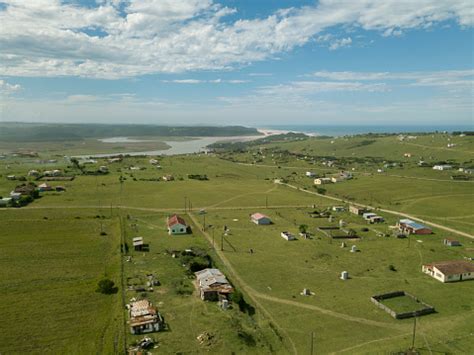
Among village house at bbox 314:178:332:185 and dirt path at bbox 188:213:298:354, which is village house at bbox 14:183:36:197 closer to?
dirt path at bbox 188:213:298:354

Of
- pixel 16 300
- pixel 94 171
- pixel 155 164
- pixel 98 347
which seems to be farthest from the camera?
pixel 155 164

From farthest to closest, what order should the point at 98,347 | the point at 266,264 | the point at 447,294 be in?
the point at 266,264 < the point at 447,294 < the point at 98,347

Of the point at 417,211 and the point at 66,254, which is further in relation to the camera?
the point at 417,211

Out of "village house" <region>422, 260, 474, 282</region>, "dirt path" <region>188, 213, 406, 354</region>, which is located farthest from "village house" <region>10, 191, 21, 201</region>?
"village house" <region>422, 260, 474, 282</region>

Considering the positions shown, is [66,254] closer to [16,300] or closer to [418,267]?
[16,300]

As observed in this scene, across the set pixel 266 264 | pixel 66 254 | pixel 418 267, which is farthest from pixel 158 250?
pixel 418 267

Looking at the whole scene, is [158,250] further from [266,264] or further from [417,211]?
[417,211]

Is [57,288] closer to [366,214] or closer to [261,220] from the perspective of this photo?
[261,220]
